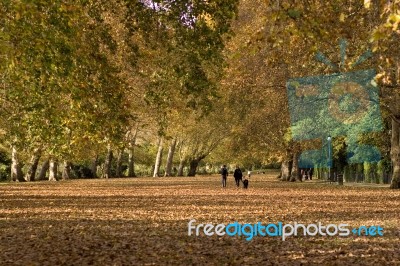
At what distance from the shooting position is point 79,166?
7938 cm

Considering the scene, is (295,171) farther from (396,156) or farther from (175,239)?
(175,239)

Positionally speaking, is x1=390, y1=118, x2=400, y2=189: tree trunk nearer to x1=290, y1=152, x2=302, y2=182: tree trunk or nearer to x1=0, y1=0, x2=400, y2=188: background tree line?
x1=290, y1=152, x2=302, y2=182: tree trunk

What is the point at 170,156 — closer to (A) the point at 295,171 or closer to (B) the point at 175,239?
(A) the point at 295,171

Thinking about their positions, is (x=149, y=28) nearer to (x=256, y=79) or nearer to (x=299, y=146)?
(x=256, y=79)

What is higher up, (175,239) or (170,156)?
(170,156)

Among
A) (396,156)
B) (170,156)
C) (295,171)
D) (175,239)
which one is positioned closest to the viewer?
(175,239)

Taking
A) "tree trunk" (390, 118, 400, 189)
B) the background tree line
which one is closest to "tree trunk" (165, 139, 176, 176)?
"tree trunk" (390, 118, 400, 189)

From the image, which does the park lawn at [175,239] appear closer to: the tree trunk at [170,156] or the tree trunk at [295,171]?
the tree trunk at [295,171]

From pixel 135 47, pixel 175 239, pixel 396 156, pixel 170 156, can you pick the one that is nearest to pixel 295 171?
pixel 396 156

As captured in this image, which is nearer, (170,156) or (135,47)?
(135,47)

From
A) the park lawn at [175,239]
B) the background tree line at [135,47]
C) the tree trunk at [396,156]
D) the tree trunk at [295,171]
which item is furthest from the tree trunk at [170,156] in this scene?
the park lawn at [175,239]

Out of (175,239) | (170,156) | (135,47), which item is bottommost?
(175,239)

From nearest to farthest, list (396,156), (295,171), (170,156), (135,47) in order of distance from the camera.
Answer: (135,47) → (396,156) → (295,171) → (170,156)

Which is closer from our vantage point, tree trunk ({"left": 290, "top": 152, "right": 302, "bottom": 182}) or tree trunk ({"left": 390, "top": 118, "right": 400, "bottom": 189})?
tree trunk ({"left": 390, "top": 118, "right": 400, "bottom": 189})
